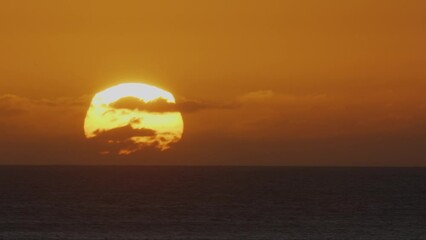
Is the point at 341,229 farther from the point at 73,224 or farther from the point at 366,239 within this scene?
the point at 73,224

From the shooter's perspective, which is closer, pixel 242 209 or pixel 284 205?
pixel 242 209

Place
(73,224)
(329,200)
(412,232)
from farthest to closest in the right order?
(329,200), (73,224), (412,232)

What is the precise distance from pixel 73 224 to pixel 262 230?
19.5 metres

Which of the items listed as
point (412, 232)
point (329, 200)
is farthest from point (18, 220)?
point (329, 200)

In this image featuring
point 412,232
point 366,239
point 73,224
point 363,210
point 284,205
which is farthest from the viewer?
point 284,205

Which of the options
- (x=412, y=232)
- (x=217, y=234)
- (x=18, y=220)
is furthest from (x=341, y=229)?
(x=18, y=220)

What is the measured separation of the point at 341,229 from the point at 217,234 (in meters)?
13.1

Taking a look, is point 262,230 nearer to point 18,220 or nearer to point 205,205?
point 18,220

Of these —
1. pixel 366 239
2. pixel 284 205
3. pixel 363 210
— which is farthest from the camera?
pixel 284 205

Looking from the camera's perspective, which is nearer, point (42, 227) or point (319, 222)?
point (42, 227)

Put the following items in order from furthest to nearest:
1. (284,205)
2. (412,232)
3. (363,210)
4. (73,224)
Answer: (284,205)
(363,210)
(73,224)
(412,232)

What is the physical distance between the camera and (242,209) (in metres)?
110

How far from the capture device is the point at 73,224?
8681 centimetres

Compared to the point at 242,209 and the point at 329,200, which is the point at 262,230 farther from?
the point at 329,200
